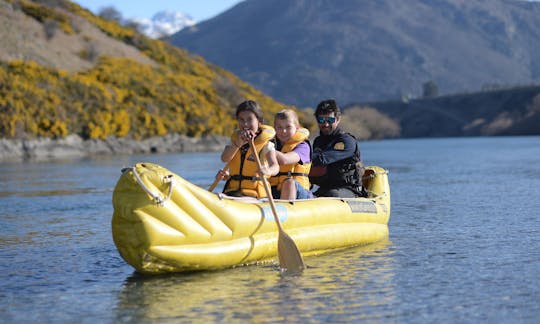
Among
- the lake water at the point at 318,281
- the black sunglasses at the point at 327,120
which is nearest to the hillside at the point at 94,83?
the lake water at the point at 318,281

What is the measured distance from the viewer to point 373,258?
9555mm

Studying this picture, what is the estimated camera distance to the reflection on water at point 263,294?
6930 millimetres

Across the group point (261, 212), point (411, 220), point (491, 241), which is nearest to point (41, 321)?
point (261, 212)

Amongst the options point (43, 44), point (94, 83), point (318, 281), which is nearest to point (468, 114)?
point (43, 44)

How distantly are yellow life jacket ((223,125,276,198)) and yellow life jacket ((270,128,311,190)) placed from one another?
380 millimetres

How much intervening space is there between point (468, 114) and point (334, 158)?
4760 inches

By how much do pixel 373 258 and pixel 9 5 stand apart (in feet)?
170

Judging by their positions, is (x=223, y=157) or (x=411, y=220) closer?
(x=223, y=157)

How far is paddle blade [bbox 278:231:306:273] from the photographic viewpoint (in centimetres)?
870

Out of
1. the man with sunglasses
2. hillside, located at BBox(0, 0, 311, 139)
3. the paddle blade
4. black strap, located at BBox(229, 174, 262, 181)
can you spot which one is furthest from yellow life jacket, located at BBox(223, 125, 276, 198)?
hillside, located at BBox(0, 0, 311, 139)

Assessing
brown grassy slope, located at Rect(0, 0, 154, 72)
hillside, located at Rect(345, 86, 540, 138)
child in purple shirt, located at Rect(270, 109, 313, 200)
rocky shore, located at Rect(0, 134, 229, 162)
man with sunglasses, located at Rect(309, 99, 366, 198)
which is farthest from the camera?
hillside, located at Rect(345, 86, 540, 138)

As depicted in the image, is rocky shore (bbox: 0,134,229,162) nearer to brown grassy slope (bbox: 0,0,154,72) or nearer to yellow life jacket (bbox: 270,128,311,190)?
brown grassy slope (bbox: 0,0,154,72)

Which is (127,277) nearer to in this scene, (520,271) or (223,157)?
(223,157)

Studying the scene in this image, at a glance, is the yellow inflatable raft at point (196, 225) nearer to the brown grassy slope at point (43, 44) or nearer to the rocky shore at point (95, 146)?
the rocky shore at point (95, 146)
